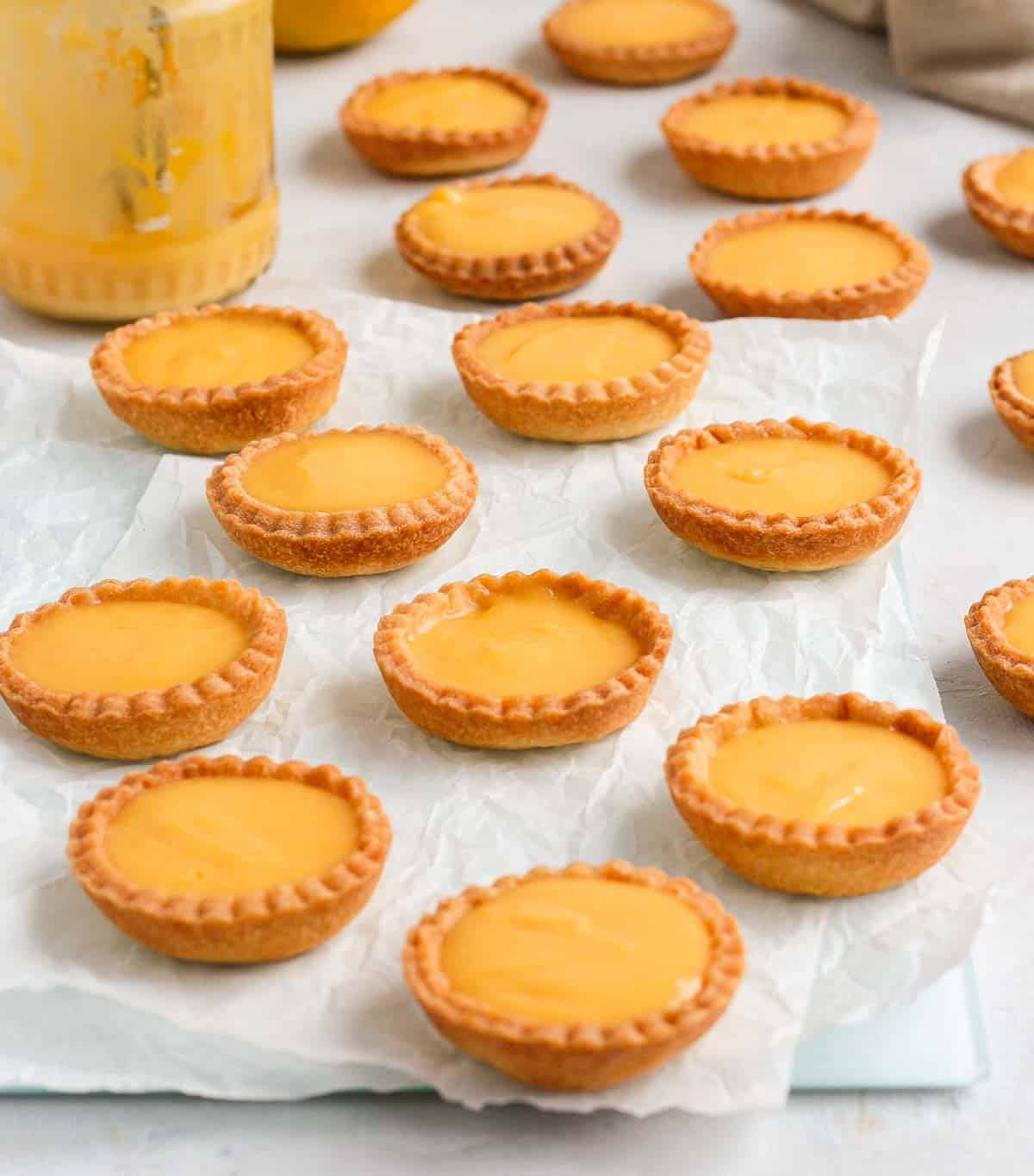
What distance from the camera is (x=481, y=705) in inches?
84.7

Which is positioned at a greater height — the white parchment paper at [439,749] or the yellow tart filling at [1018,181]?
the yellow tart filling at [1018,181]

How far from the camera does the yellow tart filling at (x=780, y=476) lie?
8.35 feet

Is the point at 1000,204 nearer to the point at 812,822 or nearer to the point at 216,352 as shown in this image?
the point at 216,352

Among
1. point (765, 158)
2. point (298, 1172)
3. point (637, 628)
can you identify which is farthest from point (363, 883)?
point (765, 158)

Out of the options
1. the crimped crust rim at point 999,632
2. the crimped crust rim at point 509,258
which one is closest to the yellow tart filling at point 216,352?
the crimped crust rim at point 509,258

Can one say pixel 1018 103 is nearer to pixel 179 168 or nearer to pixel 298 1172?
pixel 179 168

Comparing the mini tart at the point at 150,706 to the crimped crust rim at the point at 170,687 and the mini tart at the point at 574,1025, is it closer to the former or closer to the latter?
the crimped crust rim at the point at 170,687

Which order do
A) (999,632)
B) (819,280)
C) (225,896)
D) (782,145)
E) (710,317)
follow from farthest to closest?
(782,145), (710,317), (819,280), (999,632), (225,896)

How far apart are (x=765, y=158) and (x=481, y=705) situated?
5.78 ft

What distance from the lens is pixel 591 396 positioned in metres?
2.72

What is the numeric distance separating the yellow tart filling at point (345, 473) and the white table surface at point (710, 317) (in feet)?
2.25

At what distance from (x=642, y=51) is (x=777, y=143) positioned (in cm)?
57

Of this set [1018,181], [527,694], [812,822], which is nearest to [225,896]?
[527,694]

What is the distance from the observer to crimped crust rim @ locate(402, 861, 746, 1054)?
66.0 inches
